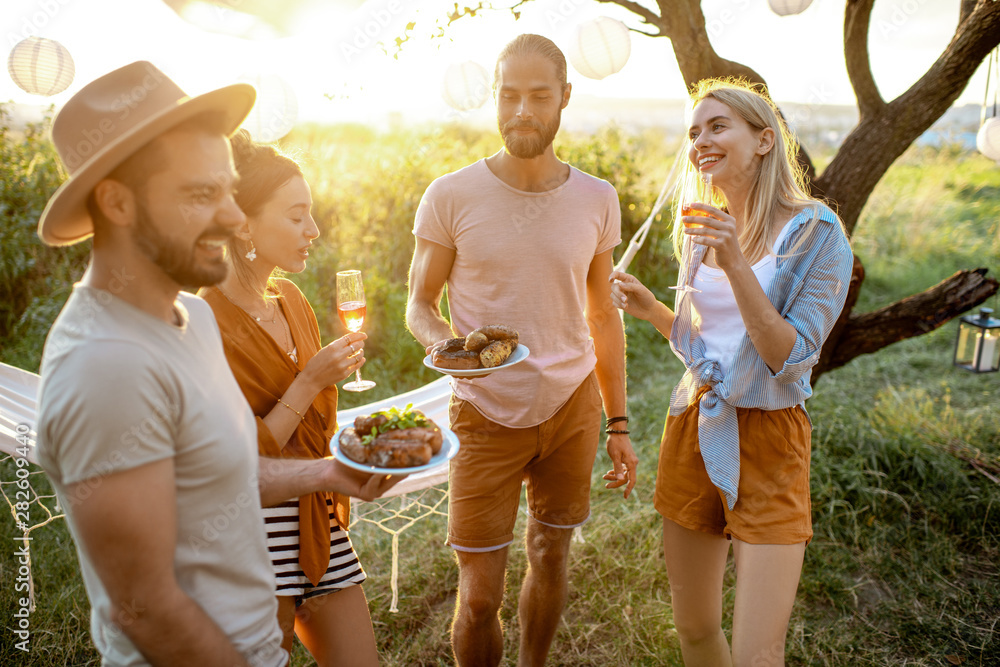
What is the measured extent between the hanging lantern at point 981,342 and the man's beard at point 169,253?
4458 millimetres

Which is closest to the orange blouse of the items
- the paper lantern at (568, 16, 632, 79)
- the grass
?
the grass

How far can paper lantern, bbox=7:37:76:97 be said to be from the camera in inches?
153

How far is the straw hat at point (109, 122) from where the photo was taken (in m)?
0.99

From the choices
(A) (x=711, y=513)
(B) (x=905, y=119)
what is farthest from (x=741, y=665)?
(B) (x=905, y=119)

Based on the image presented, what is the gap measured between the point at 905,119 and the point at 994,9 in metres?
0.52

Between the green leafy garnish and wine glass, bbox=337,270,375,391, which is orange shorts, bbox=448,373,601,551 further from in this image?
the green leafy garnish

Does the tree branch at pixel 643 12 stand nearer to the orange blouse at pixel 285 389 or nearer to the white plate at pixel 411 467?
the orange blouse at pixel 285 389

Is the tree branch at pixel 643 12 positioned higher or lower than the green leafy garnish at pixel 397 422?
higher

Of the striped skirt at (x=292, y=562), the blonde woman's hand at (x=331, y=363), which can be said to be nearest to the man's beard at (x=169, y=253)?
the blonde woman's hand at (x=331, y=363)

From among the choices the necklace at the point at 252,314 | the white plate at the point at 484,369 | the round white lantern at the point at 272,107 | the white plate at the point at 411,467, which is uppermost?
the round white lantern at the point at 272,107

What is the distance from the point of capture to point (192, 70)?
3949mm

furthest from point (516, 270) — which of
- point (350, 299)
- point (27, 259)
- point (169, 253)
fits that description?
point (27, 259)

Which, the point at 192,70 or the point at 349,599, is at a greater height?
the point at 192,70

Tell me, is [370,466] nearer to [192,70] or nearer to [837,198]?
[837,198]
